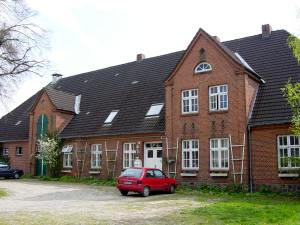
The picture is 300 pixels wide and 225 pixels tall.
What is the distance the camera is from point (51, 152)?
30797 millimetres

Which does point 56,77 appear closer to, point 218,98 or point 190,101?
point 190,101

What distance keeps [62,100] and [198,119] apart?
1474 centimetres

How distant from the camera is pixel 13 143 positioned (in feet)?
121

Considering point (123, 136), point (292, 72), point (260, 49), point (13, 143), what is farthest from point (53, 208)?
point (13, 143)

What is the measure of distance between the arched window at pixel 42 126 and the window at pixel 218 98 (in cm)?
1589

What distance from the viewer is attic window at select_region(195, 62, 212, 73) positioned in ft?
77.2

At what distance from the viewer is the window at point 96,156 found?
2873 centimetres

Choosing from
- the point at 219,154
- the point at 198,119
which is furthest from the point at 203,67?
the point at 219,154

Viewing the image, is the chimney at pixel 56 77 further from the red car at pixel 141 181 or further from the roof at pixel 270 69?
the red car at pixel 141 181

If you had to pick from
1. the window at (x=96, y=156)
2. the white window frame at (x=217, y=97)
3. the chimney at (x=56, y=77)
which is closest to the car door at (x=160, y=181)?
the white window frame at (x=217, y=97)

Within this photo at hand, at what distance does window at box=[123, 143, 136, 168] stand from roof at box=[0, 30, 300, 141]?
1.07 meters

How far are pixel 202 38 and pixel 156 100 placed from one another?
18.6ft

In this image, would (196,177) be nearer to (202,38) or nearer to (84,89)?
(202,38)

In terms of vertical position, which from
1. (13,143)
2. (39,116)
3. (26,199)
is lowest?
(26,199)
